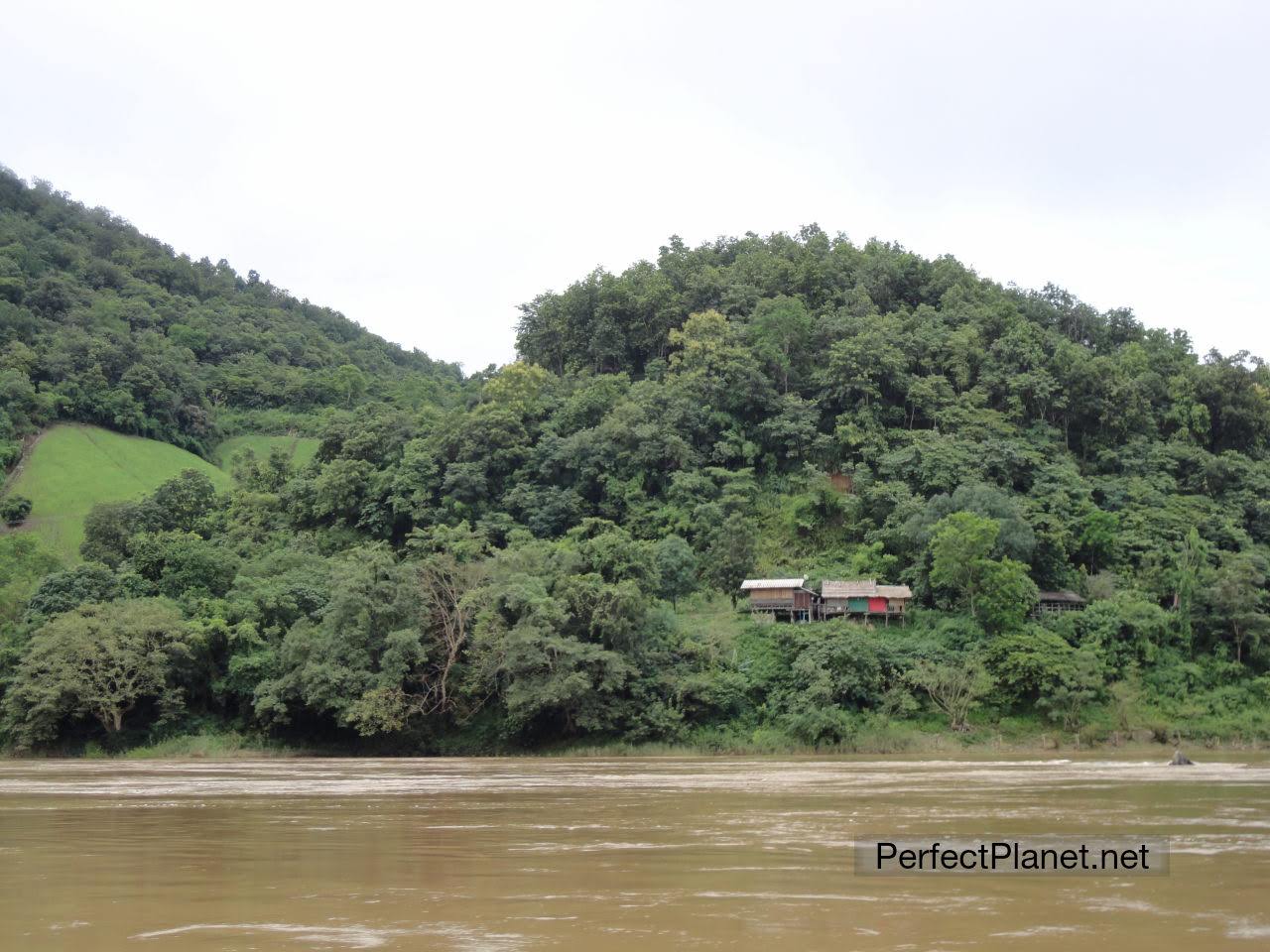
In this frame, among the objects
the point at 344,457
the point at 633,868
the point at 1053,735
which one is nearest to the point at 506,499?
the point at 344,457

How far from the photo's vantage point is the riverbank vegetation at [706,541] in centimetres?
4103

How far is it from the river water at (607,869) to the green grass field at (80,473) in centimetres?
4855

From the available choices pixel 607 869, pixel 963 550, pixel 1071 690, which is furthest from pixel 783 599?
pixel 607 869

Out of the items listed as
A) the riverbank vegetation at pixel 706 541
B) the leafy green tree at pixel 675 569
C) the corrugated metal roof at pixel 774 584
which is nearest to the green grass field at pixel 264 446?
the riverbank vegetation at pixel 706 541

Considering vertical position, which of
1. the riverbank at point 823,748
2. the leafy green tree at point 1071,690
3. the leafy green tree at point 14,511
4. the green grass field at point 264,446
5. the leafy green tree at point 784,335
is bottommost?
the riverbank at point 823,748

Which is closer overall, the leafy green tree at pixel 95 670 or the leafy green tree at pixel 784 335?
Answer: the leafy green tree at pixel 95 670

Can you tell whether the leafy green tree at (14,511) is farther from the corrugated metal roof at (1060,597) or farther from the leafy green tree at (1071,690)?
the leafy green tree at (1071,690)

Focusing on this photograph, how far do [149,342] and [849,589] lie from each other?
225 ft

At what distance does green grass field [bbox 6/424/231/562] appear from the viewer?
6906 cm

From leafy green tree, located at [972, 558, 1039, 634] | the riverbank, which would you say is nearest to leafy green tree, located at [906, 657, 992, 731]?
the riverbank

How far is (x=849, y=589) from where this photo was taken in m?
47.2

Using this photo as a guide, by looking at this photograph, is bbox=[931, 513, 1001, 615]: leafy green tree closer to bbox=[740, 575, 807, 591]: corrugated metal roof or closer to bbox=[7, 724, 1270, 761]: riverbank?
bbox=[740, 575, 807, 591]: corrugated metal roof

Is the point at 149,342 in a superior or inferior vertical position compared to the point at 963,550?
superior

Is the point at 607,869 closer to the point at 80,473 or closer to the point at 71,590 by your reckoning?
the point at 71,590
